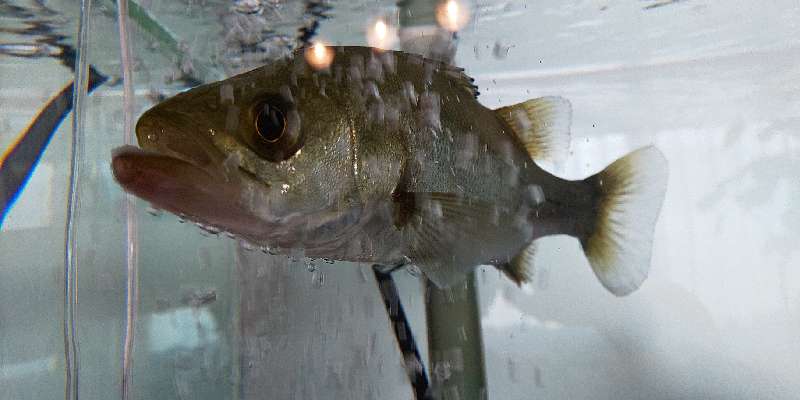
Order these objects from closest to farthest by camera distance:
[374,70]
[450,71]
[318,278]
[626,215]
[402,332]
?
[374,70], [450,71], [402,332], [626,215], [318,278]

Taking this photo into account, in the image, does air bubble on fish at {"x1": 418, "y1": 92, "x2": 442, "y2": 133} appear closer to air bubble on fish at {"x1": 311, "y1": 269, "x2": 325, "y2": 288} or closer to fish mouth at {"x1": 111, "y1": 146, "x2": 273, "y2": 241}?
fish mouth at {"x1": 111, "y1": 146, "x2": 273, "y2": 241}

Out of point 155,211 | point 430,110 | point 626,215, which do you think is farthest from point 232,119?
point 626,215

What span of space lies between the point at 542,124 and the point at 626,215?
28 cm

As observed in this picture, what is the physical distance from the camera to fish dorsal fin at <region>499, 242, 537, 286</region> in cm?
94

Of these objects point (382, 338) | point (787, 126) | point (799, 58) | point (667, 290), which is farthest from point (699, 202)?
point (382, 338)

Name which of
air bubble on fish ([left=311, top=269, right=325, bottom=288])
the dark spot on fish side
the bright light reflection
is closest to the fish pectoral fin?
the dark spot on fish side

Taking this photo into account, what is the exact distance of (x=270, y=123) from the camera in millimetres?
584

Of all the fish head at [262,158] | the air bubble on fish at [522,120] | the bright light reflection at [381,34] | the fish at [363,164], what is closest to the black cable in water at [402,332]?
the fish at [363,164]

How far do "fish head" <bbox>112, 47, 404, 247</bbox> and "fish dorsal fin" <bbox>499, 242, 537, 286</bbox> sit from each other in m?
0.39

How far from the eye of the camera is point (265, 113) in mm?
583

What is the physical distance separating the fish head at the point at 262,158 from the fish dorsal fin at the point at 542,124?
0.39 metres

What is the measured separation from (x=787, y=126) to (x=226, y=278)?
125 inches

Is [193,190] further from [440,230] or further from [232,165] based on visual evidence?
[440,230]

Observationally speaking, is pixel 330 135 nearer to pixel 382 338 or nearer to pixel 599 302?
pixel 382 338
